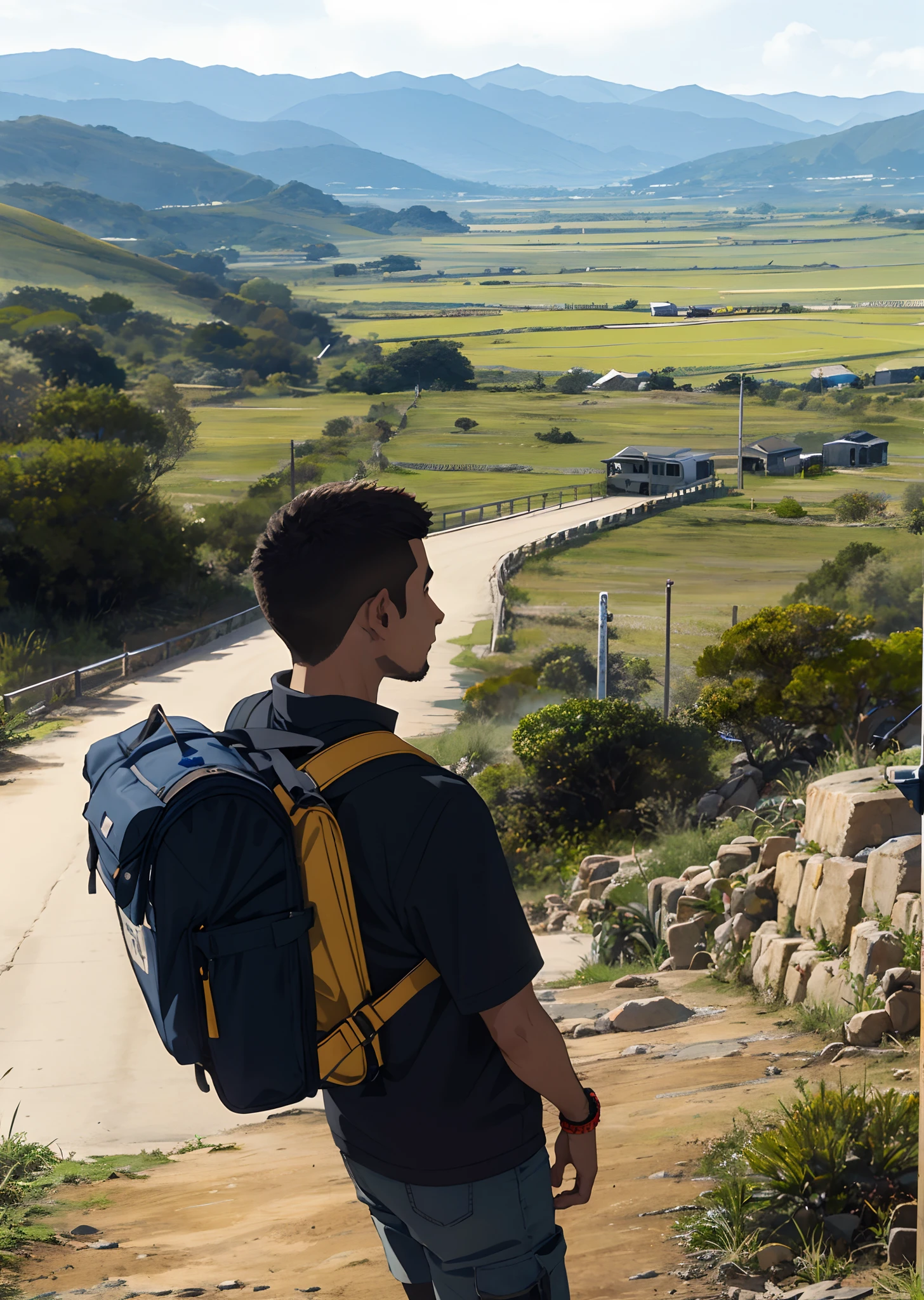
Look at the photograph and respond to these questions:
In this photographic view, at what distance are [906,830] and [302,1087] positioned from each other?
471 centimetres

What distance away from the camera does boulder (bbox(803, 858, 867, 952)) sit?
515 centimetres

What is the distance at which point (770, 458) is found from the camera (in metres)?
44.3

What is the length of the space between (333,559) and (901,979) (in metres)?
3.58

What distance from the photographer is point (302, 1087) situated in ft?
4.19

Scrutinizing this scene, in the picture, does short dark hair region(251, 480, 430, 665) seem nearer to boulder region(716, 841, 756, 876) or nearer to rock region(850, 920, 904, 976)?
rock region(850, 920, 904, 976)

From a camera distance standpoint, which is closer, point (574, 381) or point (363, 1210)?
point (363, 1210)

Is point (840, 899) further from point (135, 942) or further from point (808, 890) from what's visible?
point (135, 942)

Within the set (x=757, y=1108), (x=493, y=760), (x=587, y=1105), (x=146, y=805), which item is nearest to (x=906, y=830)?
(x=757, y=1108)

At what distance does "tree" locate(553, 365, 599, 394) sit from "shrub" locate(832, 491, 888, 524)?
559 inches

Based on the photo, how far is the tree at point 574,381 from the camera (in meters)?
51.0

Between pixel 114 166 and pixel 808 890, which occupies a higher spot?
pixel 114 166

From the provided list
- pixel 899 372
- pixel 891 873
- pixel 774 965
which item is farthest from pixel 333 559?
pixel 899 372

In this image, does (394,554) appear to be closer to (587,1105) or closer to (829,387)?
(587,1105)

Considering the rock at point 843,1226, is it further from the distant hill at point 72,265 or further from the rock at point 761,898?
the distant hill at point 72,265
